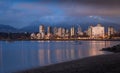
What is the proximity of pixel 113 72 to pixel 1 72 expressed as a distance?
529 inches

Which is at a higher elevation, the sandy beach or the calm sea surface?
the sandy beach

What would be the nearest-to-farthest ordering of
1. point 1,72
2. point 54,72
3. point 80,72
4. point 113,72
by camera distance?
1. point 113,72
2. point 80,72
3. point 54,72
4. point 1,72

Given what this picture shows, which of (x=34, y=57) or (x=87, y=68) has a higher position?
(x=87, y=68)

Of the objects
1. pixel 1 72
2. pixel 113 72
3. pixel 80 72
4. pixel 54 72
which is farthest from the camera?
pixel 1 72

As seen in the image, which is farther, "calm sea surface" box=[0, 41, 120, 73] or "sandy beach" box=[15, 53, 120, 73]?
"calm sea surface" box=[0, 41, 120, 73]

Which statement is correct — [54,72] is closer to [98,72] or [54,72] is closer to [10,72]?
[98,72]

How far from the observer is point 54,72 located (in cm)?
2372

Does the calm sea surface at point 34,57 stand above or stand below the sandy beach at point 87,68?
below

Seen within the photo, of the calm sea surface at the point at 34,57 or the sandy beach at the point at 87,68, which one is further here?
the calm sea surface at the point at 34,57

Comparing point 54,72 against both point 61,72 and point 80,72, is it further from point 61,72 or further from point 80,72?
point 80,72

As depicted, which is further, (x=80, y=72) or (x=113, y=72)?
(x=80, y=72)

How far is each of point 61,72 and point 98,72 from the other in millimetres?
3884

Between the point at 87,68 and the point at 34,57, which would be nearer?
the point at 87,68

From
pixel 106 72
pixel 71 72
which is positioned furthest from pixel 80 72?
pixel 106 72
